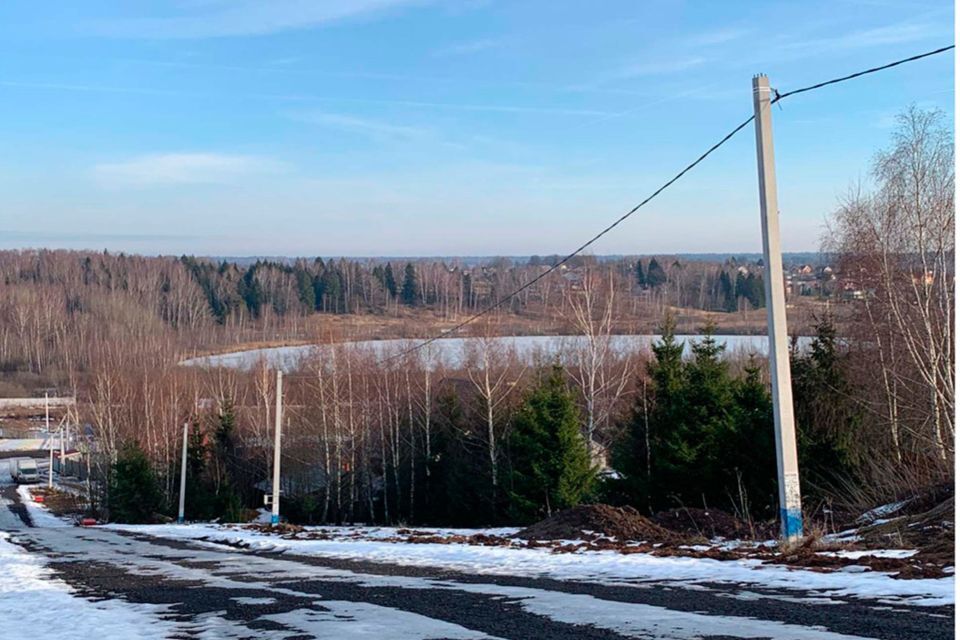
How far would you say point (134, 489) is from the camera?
46.6m

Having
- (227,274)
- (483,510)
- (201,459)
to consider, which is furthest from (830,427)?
(227,274)

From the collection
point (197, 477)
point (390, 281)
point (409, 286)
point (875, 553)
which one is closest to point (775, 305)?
point (875, 553)

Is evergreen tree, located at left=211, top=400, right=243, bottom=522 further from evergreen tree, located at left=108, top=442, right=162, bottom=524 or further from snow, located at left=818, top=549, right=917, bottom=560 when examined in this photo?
snow, located at left=818, top=549, right=917, bottom=560

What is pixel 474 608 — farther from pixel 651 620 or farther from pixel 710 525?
pixel 710 525

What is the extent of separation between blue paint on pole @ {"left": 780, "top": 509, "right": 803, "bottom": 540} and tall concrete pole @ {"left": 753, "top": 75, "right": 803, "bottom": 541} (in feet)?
0.24

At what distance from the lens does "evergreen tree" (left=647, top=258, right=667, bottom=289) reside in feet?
268

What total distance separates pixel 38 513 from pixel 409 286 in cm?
6607

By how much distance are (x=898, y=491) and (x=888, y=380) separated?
17286mm

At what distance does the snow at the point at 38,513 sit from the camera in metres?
47.5

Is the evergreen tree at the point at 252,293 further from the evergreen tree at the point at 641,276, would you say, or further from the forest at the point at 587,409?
the evergreen tree at the point at 641,276

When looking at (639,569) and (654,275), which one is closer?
(639,569)

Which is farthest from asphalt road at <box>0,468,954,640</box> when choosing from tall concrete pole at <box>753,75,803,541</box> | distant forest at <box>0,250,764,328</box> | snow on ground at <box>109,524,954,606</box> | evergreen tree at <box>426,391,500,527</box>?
distant forest at <box>0,250,764,328</box>

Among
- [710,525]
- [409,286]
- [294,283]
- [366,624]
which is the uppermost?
[294,283]

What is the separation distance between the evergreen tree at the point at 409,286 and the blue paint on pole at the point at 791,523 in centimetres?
10113
